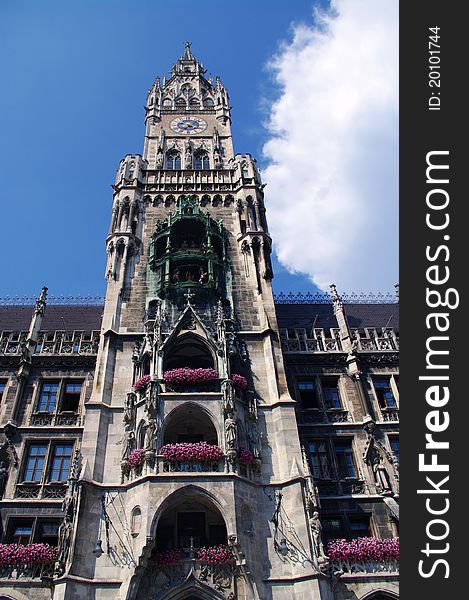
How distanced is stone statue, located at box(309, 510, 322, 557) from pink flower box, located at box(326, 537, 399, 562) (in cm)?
109

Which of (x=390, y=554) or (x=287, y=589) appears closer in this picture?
(x=287, y=589)

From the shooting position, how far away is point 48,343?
26906 mm

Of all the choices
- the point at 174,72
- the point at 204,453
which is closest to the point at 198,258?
the point at 204,453

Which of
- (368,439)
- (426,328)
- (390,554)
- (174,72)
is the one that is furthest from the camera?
(174,72)

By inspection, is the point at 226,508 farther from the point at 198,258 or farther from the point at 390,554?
the point at 198,258

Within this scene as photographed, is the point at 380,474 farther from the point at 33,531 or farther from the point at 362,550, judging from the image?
the point at 33,531

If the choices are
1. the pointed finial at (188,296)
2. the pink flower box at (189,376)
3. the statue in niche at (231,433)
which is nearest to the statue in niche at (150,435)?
the pink flower box at (189,376)

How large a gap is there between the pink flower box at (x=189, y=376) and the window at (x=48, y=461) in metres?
5.61

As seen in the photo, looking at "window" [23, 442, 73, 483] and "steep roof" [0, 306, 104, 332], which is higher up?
"steep roof" [0, 306, 104, 332]

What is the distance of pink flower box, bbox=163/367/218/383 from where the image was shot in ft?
72.9

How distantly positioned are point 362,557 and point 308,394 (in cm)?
837

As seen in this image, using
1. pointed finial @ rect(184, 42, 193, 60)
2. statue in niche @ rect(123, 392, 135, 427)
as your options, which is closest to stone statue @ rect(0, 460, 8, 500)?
statue in niche @ rect(123, 392, 135, 427)

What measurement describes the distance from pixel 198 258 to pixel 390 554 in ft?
52.6

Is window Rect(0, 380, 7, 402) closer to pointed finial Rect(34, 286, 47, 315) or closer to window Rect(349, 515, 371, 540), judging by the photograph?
pointed finial Rect(34, 286, 47, 315)
